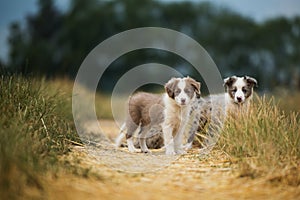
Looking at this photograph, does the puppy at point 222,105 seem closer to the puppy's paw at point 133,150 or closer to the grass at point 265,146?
the grass at point 265,146

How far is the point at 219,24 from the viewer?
90.7 feet

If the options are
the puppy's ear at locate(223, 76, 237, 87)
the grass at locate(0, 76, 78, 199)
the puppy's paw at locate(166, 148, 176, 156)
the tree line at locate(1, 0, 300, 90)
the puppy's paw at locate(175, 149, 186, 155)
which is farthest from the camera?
the tree line at locate(1, 0, 300, 90)

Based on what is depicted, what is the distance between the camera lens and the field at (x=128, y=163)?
4.41 m

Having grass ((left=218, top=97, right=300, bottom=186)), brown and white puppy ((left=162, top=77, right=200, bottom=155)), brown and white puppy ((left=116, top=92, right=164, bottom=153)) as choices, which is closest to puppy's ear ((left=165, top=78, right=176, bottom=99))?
brown and white puppy ((left=162, top=77, right=200, bottom=155))

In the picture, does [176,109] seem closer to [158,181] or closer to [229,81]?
[229,81]

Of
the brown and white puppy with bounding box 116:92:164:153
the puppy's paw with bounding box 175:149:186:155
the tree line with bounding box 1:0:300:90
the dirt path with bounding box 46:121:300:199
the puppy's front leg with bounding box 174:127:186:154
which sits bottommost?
the dirt path with bounding box 46:121:300:199

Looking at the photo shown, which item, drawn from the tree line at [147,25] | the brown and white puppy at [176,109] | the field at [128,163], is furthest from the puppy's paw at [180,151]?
the tree line at [147,25]

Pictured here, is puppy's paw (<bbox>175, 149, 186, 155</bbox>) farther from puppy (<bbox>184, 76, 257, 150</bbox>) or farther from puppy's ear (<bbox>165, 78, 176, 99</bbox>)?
puppy's ear (<bbox>165, 78, 176, 99</bbox>)

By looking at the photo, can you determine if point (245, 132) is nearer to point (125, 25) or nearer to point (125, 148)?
point (125, 148)

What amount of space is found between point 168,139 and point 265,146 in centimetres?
177

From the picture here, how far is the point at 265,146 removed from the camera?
549 cm

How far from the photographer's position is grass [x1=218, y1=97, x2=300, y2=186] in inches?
203

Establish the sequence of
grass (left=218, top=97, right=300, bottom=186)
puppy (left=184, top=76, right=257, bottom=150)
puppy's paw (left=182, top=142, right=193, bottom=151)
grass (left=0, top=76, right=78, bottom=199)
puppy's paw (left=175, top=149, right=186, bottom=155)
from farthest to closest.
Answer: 1. puppy's paw (left=182, top=142, right=193, bottom=151)
2. puppy (left=184, top=76, right=257, bottom=150)
3. puppy's paw (left=175, top=149, right=186, bottom=155)
4. grass (left=218, top=97, right=300, bottom=186)
5. grass (left=0, top=76, right=78, bottom=199)

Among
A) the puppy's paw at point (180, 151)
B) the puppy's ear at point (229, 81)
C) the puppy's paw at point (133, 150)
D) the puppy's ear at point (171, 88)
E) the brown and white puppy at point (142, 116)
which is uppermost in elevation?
the puppy's ear at point (229, 81)
